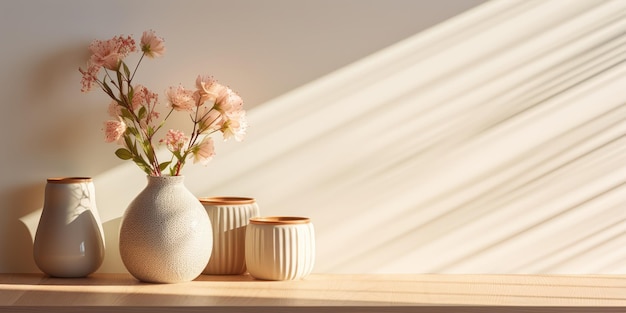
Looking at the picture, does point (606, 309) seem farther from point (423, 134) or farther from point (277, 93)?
point (277, 93)

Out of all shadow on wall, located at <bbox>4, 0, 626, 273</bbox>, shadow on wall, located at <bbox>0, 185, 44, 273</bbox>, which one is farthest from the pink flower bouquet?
shadow on wall, located at <bbox>0, 185, 44, 273</bbox>

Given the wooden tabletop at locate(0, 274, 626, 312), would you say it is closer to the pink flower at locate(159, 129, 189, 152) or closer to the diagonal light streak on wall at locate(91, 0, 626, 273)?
the diagonal light streak on wall at locate(91, 0, 626, 273)

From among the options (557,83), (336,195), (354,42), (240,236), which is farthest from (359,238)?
(557,83)

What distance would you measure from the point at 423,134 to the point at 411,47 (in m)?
0.20

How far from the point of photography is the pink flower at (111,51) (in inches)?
72.0

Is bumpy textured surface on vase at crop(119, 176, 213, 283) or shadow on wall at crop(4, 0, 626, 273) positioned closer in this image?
bumpy textured surface on vase at crop(119, 176, 213, 283)

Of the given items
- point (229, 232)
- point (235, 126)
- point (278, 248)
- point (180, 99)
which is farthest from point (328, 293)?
point (180, 99)

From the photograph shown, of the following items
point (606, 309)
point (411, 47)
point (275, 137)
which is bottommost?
point (606, 309)

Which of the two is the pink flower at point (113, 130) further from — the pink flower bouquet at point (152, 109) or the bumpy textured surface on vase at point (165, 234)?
the bumpy textured surface on vase at point (165, 234)

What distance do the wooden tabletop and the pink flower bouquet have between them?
27 centimetres

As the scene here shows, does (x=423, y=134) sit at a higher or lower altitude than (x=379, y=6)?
lower

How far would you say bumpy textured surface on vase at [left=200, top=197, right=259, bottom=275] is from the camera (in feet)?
6.14

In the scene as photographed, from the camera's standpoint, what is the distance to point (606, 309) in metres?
1.56

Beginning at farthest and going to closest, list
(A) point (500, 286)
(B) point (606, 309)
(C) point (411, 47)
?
(C) point (411, 47) → (A) point (500, 286) → (B) point (606, 309)
